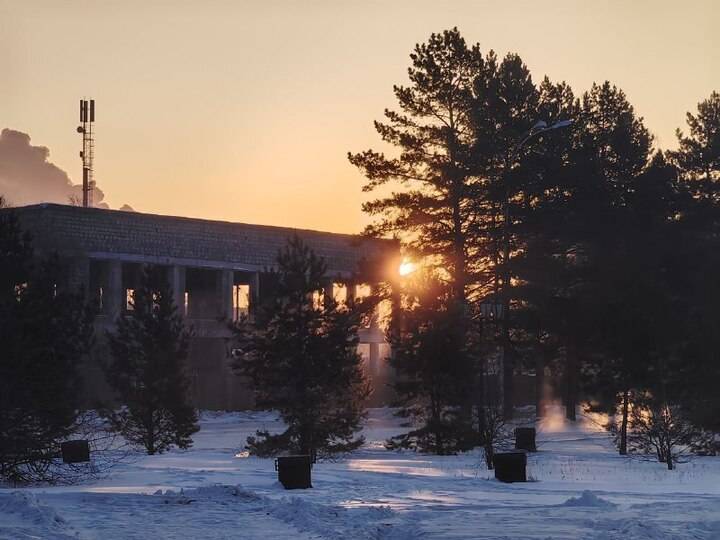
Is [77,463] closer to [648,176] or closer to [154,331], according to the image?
[154,331]

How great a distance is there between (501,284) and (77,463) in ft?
90.8

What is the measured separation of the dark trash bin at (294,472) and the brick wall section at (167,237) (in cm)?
3471

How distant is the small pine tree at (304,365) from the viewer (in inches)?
1284

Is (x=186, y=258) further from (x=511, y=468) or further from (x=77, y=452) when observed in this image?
(x=511, y=468)

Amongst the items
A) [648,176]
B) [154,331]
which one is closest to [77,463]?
[154,331]

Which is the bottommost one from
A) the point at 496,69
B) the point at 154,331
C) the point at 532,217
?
the point at 154,331

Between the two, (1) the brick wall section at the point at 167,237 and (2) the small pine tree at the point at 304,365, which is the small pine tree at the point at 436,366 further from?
(1) the brick wall section at the point at 167,237

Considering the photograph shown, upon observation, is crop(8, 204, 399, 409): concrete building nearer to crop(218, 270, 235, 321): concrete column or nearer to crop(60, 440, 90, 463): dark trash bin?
crop(218, 270, 235, 321): concrete column

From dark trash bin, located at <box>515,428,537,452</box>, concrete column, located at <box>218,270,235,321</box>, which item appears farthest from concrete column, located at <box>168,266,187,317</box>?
dark trash bin, located at <box>515,428,537,452</box>

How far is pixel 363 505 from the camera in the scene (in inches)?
760

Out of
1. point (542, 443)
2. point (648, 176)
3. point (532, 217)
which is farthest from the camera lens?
point (648, 176)

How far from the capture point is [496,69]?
5662cm

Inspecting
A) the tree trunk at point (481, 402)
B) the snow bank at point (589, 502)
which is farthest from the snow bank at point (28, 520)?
the tree trunk at point (481, 402)

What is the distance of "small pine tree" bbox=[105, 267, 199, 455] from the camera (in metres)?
35.8
